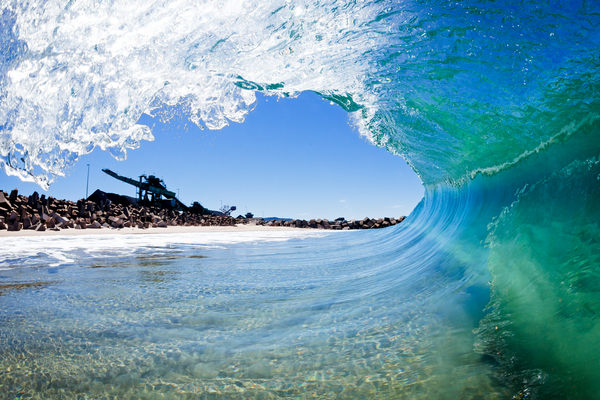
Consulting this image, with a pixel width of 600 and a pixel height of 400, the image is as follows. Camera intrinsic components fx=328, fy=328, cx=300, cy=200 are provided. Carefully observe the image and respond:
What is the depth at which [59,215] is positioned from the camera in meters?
9.83

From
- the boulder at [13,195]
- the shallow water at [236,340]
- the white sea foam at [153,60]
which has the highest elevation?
the white sea foam at [153,60]

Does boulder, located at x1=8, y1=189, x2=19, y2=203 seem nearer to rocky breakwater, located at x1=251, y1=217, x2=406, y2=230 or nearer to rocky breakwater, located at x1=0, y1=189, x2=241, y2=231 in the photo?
rocky breakwater, located at x1=0, y1=189, x2=241, y2=231

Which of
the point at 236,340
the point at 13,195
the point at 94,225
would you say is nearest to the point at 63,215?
the point at 94,225

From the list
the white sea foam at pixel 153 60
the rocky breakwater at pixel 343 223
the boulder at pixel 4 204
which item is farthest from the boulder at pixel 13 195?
the rocky breakwater at pixel 343 223

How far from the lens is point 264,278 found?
2939mm

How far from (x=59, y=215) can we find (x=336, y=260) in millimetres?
9437

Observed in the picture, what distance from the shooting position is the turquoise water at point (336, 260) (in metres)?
1.15

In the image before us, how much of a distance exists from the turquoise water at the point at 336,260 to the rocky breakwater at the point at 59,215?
5.14 metres

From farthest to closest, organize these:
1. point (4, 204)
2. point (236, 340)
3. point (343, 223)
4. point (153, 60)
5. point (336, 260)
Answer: point (343, 223) → point (4, 204) → point (336, 260) → point (153, 60) → point (236, 340)

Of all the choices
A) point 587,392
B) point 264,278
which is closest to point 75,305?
point 264,278

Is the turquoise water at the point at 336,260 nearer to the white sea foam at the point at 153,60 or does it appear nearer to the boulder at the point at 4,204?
the white sea foam at the point at 153,60

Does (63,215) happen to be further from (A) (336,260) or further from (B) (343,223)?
(B) (343,223)

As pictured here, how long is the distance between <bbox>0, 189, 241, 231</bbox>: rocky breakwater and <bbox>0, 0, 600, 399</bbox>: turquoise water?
514 centimetres

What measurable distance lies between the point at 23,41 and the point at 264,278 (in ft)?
11.5
